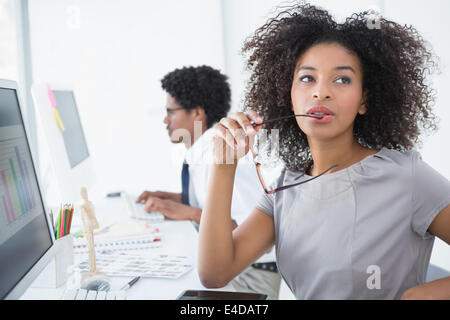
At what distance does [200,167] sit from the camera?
1.91 m

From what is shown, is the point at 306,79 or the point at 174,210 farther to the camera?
the point at 174,210

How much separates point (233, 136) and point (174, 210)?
83 centimetres

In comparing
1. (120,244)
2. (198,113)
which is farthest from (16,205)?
(198,113)

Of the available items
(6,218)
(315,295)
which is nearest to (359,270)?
(315,295)

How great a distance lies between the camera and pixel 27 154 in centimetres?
89

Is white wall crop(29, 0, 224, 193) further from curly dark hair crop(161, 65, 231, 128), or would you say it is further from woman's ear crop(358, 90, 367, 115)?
woman's ear crop(358, 90, 367, 115)

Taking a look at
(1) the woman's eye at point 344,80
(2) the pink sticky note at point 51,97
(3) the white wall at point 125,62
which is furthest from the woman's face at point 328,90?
(3) the white wall at point 125,62

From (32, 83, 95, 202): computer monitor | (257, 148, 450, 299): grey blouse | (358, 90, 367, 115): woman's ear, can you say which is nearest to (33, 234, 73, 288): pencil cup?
(32, 83, 95, 202): computer monitor

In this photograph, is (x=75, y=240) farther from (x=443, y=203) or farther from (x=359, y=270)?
(x=443, y=203)

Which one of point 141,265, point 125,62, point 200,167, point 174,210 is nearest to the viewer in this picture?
point 141,265

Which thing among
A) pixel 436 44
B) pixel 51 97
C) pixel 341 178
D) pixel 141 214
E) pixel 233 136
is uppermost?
pixel 436 44

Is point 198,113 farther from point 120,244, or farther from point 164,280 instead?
point 164,280

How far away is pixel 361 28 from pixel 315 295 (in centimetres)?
67

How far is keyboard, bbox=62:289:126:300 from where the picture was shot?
35.5 inches
